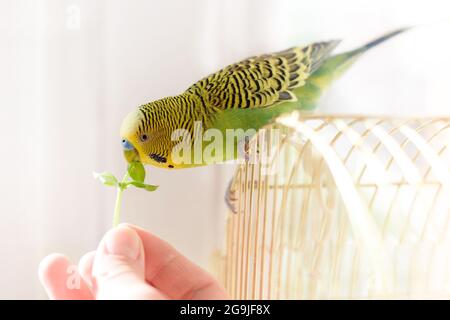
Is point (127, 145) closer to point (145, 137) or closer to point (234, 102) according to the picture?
point (145, 137)

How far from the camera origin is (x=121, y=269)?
57cm

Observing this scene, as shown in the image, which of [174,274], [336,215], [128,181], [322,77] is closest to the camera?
[174,274]

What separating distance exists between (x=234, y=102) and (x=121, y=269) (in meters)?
0.36

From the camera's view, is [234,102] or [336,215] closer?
[234,102]

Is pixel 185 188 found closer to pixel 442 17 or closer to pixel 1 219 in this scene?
pixel 1 219

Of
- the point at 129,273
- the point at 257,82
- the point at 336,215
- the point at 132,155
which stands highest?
the point at 257,82

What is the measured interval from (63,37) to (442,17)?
940 millimetres

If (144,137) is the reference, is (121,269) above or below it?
below

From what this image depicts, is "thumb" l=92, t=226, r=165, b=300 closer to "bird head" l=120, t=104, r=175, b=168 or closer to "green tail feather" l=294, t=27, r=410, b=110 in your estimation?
"bird head" l=120, t=104, r=175, b=168

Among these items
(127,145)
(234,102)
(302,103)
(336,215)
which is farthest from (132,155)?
(336,215)

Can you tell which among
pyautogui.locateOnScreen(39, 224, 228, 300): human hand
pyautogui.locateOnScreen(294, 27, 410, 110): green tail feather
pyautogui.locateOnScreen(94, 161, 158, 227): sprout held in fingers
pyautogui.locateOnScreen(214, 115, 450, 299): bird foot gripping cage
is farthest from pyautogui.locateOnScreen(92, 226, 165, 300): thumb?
pyautogui.locateOnScreen(294, 27, 410, 110): green tail feather

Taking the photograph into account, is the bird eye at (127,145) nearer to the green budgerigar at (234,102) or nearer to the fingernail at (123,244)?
the green budgerigar at (234,102)

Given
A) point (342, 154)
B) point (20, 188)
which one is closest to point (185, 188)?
point (20, 188)

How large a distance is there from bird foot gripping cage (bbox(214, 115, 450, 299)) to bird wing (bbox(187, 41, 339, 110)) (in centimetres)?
6
